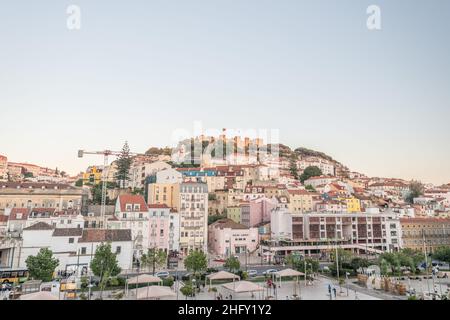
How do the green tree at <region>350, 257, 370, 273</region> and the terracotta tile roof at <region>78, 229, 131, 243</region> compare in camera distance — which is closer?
the green tree at <region>350, 257, 370, 273</region>

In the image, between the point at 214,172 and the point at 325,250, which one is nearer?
the point at 325,250

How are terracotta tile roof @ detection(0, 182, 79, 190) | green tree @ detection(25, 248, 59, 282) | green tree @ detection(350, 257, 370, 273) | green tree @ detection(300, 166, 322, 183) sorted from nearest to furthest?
1. green tree @ detection(25, 248, 59, 282)
2. green tree @ detection(350, 257, 370, 273)
3. terracotta tile roof @ detection(0, 182, 79, 190)
4. green tree @ detection(300, 166, 322, 183)

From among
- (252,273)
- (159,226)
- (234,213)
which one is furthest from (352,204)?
(159,226)

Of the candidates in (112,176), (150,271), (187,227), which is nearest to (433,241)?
(187,227)

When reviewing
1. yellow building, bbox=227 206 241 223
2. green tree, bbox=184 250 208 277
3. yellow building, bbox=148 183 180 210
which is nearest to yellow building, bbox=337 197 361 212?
yellow building, bbox=227 206 241 223

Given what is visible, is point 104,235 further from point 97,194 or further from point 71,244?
point 97,194

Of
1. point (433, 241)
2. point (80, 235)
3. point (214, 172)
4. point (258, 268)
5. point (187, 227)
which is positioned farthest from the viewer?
point (214, 172)

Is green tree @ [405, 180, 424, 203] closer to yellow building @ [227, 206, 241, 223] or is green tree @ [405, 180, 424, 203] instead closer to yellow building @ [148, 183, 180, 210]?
yellow building @ [227, 206, 241, 223]

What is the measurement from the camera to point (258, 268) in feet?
67.7

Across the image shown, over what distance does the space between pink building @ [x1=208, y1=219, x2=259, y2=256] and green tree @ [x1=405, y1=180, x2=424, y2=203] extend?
2760cm

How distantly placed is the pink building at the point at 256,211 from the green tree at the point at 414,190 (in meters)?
23.9

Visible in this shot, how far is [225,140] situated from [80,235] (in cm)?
3463

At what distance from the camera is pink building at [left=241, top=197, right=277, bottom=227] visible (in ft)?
95.9
